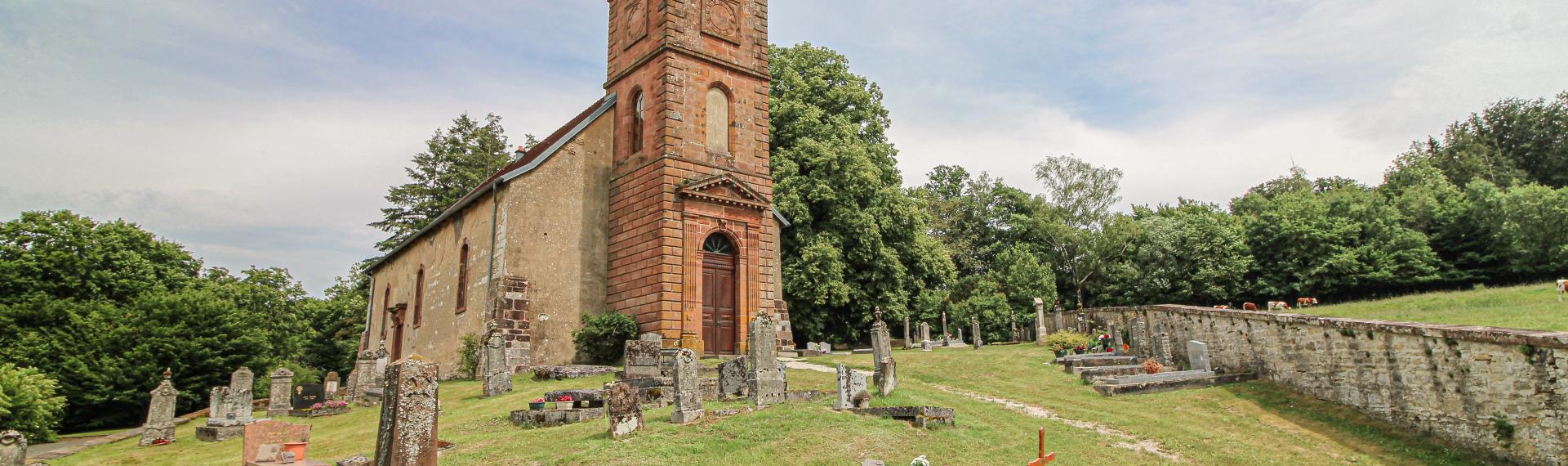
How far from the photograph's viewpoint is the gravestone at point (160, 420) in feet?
57.6

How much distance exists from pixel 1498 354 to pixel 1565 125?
5271 centimetres

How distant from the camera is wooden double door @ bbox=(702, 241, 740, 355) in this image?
74.9ft

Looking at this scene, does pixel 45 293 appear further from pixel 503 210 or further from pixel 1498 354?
pixel 1498 354

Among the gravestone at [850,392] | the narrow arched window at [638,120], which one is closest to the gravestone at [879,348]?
the gravestone at [850,392]

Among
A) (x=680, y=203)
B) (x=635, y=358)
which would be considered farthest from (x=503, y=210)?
(x=635, y=358)

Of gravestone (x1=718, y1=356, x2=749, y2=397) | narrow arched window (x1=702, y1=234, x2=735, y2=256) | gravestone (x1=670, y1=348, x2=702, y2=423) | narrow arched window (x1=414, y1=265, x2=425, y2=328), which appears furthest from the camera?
narrow arched window (x1=414, y1=265, x2=425, y2=328)

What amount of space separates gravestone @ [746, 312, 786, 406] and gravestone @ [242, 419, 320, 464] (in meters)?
6.54

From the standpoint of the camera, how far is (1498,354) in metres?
11.1

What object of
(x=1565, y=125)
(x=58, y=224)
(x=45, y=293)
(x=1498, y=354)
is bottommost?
(x=1498, y=354)

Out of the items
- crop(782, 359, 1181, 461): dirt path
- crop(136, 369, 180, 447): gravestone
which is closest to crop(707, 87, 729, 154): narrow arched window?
crop(782, 359, 1181, 461): dirt path

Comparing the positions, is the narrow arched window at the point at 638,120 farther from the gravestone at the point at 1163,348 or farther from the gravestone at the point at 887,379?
the gravestone at the point at 1163,348

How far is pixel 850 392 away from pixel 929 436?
6.56 ft

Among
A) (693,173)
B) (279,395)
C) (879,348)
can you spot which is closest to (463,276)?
(279,395)

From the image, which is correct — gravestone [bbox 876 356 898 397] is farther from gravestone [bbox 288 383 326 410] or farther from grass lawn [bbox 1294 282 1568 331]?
gravestone [bbox 288 383 326 410]
